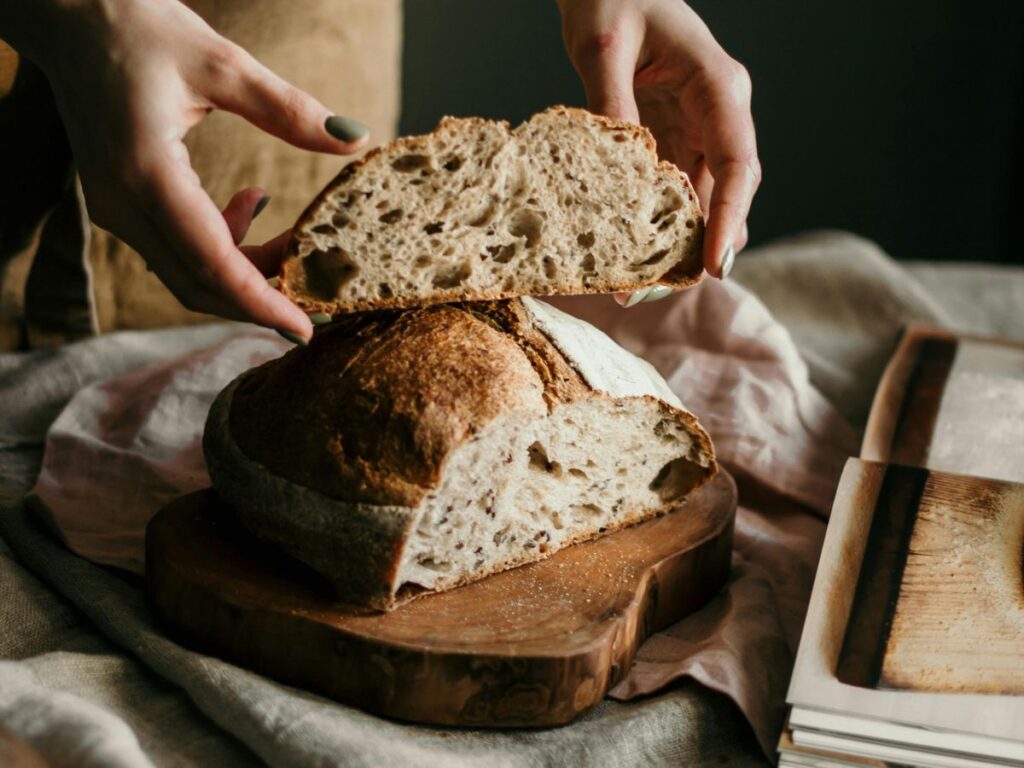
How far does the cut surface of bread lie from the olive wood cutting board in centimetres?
34

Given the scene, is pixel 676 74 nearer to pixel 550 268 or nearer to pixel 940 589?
pixel 550 268

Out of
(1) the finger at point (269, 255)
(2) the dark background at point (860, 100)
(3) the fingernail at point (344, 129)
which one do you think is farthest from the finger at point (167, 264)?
(2) the dark background at point (860, 100)

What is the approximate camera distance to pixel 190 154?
7.86ft

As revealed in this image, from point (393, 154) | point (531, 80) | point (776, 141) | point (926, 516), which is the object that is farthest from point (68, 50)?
point (776, 141)

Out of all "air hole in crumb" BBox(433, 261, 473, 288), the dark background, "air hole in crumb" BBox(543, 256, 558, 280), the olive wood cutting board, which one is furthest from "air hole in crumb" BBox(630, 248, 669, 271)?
the dark background

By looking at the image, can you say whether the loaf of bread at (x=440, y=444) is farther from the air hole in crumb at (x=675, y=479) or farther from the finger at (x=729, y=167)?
the finger at (x=729, y=167)

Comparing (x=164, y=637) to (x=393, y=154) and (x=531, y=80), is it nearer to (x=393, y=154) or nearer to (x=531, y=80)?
(x=393, y=154)

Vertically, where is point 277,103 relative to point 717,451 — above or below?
above

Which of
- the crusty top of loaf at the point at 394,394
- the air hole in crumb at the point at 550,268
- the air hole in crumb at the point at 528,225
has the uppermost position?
the air hole in crumb at the point at 528,225

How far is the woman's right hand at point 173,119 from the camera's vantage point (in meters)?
1.28

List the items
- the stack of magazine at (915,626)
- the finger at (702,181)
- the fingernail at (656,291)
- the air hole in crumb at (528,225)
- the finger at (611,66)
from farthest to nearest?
the finger at (702,181) < the finger at (611,66) < the fingernail at (656,291) < the air hole in crumb at (528,225) < the stack of magazine at (915,626)

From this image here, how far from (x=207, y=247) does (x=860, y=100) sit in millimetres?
3248

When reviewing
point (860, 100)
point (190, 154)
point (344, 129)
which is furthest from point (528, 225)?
point (860, 100)

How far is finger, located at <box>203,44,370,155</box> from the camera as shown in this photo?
1.29 meters
